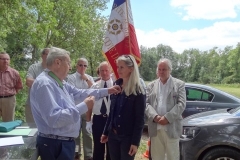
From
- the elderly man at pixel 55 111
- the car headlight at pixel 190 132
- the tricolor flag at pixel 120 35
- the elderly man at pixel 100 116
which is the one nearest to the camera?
the elderly man at pixel 55 111

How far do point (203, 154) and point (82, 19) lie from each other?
16.7 meters

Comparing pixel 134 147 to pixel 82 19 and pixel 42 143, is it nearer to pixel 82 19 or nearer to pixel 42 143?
pixel 42 143

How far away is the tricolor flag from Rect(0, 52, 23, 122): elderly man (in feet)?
7.01

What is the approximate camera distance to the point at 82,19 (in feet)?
66.1

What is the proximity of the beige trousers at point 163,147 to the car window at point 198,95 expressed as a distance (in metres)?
3.32

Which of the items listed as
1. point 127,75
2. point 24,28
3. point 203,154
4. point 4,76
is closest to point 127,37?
point 127,75

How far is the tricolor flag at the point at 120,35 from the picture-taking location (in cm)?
515

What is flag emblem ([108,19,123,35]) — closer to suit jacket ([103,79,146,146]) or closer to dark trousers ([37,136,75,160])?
suit jacket ([103,79,146,146])

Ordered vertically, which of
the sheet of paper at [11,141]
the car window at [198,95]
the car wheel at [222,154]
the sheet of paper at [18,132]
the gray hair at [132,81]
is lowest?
the car wheel at [222,154]

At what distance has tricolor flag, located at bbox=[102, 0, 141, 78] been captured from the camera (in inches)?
203

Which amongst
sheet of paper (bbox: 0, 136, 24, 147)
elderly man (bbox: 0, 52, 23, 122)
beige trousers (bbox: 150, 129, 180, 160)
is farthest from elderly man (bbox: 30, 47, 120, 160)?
elderly man (bbox: 0, 52, 23, 122)

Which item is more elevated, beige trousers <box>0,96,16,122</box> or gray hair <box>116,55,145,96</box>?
gray hair <box>116,55,145,96</box>

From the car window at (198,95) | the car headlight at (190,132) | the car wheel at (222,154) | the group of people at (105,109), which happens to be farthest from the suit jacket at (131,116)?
the car window at (198,95)

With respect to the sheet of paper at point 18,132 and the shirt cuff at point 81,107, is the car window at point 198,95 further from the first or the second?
the shirt cuff at point 81,107
